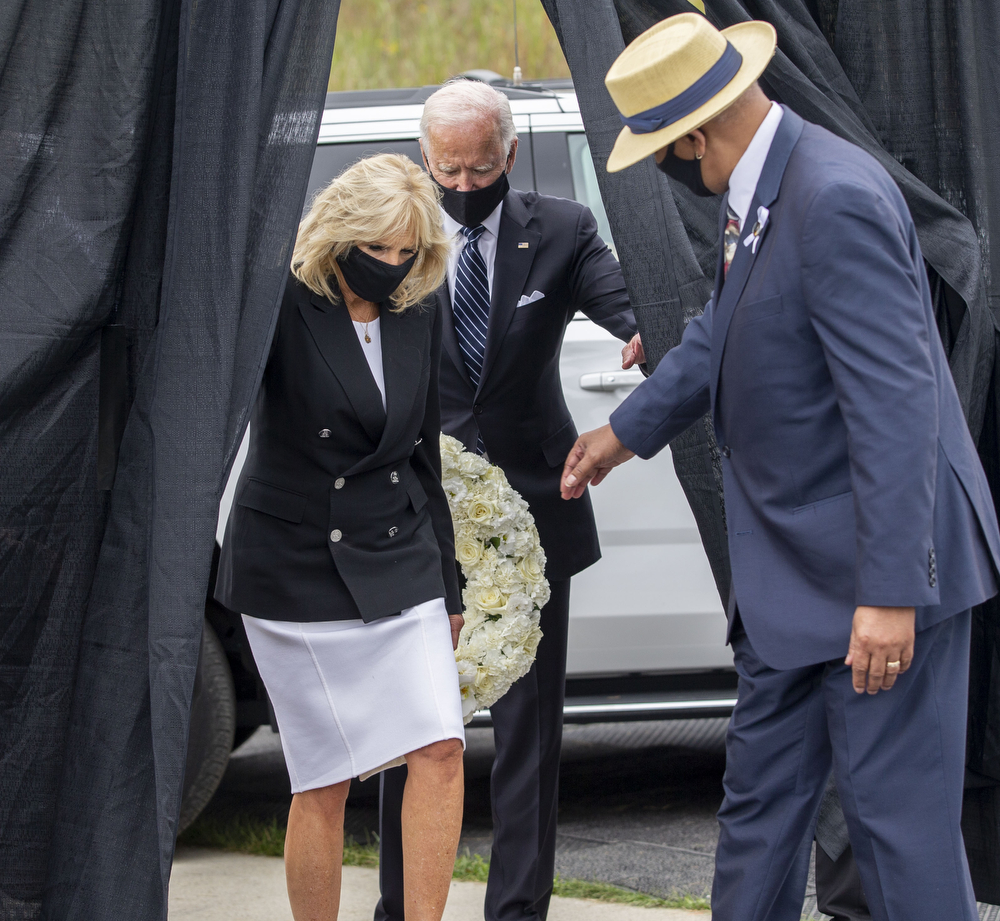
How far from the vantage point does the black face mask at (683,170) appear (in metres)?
2.35

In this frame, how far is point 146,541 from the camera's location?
8.10 feet

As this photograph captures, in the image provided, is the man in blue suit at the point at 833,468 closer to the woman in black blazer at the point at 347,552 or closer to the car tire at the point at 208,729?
the woman in black blazer at the point at 347,552

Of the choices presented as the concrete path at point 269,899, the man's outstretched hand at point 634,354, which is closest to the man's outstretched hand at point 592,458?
the man's outstretched hand at point 634,354

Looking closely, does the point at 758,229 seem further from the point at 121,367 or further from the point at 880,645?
the point at 121,367

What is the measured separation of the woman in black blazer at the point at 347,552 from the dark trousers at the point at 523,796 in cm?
45

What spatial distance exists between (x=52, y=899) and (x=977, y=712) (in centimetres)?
209

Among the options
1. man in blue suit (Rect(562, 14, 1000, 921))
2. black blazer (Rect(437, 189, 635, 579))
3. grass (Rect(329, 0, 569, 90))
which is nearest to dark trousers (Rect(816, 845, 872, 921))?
man in blue suit (Rect(562, 14, 1000, 921))

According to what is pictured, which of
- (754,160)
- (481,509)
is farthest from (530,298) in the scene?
(754,160)

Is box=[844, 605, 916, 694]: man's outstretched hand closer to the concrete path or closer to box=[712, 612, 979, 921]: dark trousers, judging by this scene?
box=[712, 612, 979, 921]: dark trousers

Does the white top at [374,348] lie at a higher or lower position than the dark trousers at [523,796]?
higher

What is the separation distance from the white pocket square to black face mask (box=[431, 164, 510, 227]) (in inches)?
9.1

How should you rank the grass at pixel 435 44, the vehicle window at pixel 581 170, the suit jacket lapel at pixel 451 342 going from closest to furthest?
1. the suit jacket lapel at pixel 451 342
2. the vehicle window at pixel 581 170
3. the grass at pixel 435 44

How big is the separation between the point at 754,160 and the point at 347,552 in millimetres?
1202

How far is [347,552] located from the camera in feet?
8.96
